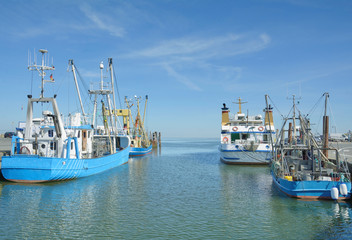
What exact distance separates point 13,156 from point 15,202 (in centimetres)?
621

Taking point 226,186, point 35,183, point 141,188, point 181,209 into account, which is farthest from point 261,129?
point 35,183

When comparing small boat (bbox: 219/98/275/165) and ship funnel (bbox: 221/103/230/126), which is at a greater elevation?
ship funnel (bbox: 221/103/230/126)

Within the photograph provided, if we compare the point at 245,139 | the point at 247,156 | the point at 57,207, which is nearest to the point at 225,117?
the point at 245,139

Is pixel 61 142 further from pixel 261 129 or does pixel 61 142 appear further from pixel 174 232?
pixel 261 129

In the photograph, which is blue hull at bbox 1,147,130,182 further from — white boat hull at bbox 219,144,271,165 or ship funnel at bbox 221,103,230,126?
ship funnel at bbox 221,103,230,126

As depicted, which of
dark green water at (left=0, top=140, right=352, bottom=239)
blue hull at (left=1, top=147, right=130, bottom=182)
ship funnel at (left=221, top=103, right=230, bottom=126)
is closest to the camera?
dark green water at (left=0, top=140, right=352, bottom=239)

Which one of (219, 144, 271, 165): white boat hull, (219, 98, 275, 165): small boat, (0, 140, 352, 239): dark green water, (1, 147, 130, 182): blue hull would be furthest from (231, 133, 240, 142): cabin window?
(1, 147, 130, 182): blue hull

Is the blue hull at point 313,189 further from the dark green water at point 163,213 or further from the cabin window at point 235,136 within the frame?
the cabin window at point 235,136

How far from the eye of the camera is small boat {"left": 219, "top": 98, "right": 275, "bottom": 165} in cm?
3738

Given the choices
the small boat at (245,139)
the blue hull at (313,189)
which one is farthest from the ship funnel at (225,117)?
the blue hull at (313,189)

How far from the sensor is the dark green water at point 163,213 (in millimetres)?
13359

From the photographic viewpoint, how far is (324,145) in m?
22.0

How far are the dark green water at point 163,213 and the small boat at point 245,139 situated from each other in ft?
41.0

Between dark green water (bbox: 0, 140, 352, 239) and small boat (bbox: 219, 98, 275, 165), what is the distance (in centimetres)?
1249
